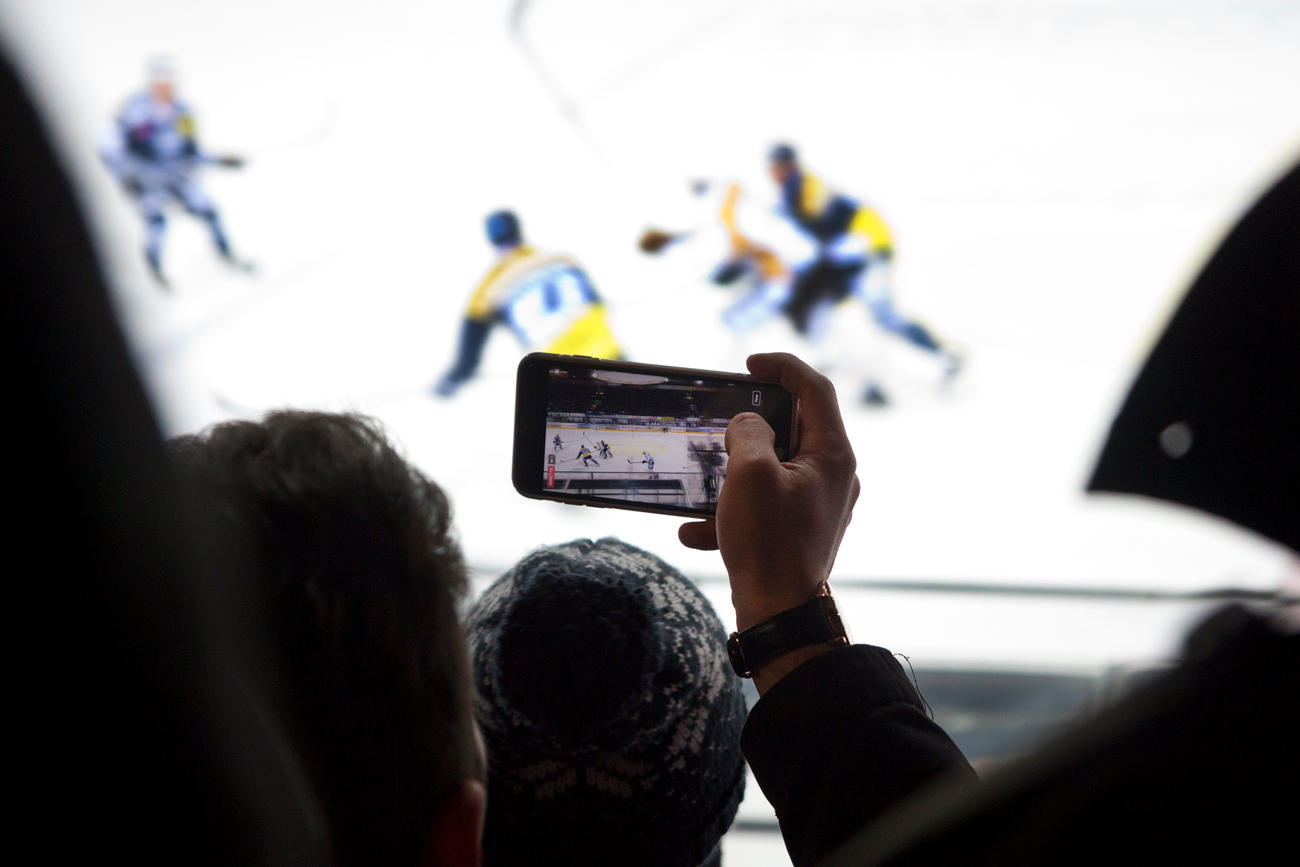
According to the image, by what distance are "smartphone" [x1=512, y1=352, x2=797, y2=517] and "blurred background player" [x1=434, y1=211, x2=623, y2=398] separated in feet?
4.02

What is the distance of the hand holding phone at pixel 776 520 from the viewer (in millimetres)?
557

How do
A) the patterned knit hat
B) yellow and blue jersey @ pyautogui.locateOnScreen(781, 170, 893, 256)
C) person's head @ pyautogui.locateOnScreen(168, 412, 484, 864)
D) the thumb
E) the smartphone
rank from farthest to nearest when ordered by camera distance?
1. yellow and blue jersey @ pyautogui.locateOnScreen(781, 170, 893, 256)
2. the smartphone
3. the thumb
4. the patterned knit hat
5. person's head @ pyautogui.locateOnScreen(168, 412, 484, 864)

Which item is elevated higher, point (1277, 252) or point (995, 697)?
point (1277, 252)

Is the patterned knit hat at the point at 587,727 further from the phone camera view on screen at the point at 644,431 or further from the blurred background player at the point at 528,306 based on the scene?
the blurred background player at the point at 528,306

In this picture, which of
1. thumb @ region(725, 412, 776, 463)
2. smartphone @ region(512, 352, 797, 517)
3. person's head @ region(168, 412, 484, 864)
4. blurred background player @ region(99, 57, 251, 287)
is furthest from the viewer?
blurred background player @ region(99, 57, 251, 287)

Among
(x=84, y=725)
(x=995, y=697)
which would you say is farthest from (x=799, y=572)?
(x=995, y=697)

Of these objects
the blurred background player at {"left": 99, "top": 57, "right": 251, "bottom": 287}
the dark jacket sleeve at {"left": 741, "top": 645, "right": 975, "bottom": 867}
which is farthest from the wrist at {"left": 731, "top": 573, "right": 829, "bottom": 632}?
the blurred background player at {"left": 99, "top": 57, "right": 251, "bottom": 287}

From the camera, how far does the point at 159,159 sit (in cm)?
211

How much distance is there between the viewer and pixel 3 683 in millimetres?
130

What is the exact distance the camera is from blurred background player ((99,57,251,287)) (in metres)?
2.08

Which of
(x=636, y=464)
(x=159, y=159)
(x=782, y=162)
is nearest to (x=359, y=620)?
(x=636, y=464)

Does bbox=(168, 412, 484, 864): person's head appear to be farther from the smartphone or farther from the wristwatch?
the smartphone

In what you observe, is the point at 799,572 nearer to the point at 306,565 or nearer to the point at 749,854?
the point at 306,565

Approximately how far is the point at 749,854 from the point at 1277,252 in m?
1.39
